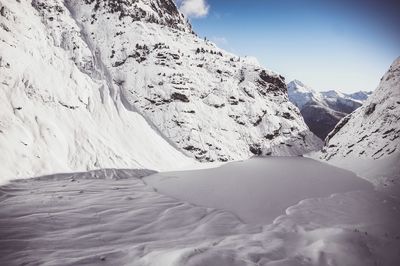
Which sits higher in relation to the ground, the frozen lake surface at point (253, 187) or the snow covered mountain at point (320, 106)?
the snow covered mountain at point (320, 106)

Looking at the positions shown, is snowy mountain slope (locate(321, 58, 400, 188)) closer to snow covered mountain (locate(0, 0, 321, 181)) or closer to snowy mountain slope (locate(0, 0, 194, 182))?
snow covered mountain (locate(0, 0, 321, 181))

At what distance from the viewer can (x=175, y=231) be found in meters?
7.26

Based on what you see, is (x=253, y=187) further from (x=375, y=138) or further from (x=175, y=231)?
(x=375, y=138)

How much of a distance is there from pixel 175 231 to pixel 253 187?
6.49m

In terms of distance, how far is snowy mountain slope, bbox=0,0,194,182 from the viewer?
13.1 meters

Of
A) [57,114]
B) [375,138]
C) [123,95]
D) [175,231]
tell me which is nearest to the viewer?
[175,231]

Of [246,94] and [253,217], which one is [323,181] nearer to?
[253,217]

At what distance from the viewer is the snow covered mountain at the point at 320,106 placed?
62.3 m

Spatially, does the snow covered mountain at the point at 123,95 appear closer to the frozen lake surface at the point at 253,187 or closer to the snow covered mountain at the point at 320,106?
the frozen lake surface at the point at 253,187

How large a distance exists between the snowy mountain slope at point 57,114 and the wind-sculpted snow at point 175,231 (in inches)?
102

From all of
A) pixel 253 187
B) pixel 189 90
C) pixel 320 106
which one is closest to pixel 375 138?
pixel 253 187

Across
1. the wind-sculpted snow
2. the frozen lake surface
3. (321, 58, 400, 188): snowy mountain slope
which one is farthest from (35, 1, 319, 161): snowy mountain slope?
the wind-sculpted snow

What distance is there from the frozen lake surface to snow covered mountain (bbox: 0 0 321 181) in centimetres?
362

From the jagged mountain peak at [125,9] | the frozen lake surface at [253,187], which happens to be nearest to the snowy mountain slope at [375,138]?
the frozen lake surface at [253,187]
